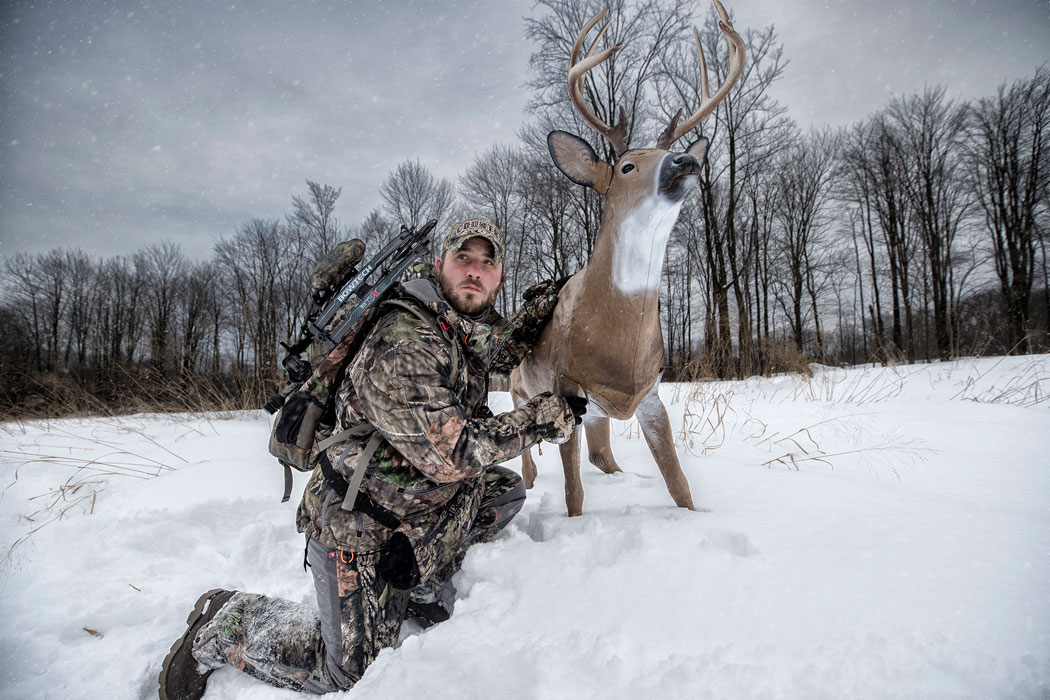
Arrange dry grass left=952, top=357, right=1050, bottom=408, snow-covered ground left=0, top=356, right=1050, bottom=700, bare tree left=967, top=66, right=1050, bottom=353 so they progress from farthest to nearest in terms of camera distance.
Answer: bare tree left=967, top=66, right=1050, bottom=353, dry grass left=952, top=357, right=1050, bottom=408, snow-covered ground left=0, top=356, right=1050, bottom=700

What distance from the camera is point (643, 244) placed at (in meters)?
1.97

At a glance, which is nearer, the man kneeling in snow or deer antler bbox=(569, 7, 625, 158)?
the man kneeling in snow

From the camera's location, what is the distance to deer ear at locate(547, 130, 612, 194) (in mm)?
2188

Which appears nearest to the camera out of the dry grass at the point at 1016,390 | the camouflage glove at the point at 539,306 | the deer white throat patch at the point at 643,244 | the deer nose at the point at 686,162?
the deer nose at the point at 686,162

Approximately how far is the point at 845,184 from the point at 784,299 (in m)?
6.14

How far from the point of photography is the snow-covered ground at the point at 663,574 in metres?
1.13

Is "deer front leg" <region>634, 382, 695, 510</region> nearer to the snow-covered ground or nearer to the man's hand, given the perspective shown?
the snow-covered ground

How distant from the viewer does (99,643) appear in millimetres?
1964

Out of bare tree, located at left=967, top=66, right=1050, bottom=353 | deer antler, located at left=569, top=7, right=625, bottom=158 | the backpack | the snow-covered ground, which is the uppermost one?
bare tree, located at left=967, top=66, right=1050, bottom=353

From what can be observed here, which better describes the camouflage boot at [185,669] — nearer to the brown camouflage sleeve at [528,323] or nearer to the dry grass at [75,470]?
the brown camouflage sleeve at [528,323]

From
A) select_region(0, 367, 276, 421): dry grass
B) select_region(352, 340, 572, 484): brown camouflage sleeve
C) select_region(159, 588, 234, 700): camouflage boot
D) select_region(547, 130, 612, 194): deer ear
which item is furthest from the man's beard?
select_region(0, 367, 276, 421): dry grass

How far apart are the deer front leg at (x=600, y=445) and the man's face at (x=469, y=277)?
133cm

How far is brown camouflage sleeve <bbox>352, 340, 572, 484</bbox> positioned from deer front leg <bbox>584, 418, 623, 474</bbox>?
1380 mm

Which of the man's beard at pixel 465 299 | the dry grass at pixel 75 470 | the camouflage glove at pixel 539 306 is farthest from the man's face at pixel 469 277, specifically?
the dry grass at pixel 75 470
